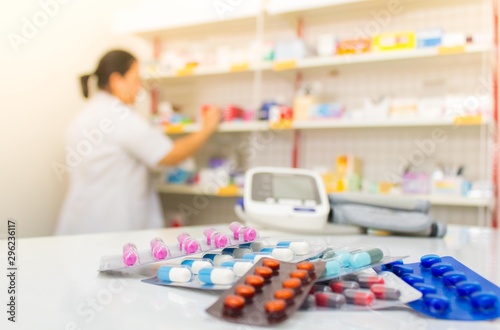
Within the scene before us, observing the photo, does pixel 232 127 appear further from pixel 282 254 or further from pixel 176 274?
pixel 176 274

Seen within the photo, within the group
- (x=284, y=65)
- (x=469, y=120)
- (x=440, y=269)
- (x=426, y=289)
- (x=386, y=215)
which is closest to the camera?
(x=426, y=289)

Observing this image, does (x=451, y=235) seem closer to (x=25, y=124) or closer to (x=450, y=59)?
(x=450, y=59)

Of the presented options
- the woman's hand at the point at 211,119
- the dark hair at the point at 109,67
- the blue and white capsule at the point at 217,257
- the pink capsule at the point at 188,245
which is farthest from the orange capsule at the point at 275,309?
the woman's hand at the point at 211,119

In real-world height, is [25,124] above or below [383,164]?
above

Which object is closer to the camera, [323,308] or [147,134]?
[323,308]

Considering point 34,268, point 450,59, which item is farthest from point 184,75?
point 34,268

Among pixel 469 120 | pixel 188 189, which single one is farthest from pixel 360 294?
pixel 188 189

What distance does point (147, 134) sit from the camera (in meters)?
2.37

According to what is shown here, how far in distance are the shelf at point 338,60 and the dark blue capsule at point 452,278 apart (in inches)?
74.3

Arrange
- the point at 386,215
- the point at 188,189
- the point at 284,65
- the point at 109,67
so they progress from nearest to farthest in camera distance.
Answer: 1. the point at 386,215
2. the point at 109,67
3. the point at 284,65
4. the point at 188,189

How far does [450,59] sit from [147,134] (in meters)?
1.54

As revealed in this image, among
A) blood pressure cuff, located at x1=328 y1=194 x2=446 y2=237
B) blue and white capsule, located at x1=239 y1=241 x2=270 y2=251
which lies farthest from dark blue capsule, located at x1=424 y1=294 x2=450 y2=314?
blood pressure cuff, located at x1=328 y1=194 x2=446 y2=237

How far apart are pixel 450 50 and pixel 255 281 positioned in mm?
2089

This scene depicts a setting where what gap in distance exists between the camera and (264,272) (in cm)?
55
